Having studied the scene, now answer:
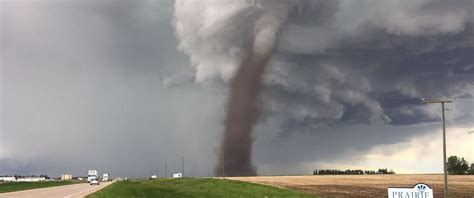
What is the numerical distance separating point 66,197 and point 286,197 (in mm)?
27692

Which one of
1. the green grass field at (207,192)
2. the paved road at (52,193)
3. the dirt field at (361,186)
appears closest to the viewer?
the paved road at (52,193)

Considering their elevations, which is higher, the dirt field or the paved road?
the paved road

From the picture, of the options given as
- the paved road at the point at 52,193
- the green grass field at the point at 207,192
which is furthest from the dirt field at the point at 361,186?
the paved road at the point at 52,193

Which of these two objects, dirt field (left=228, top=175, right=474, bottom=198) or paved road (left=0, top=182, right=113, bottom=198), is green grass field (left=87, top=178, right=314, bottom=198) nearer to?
paved road (left=0, top=182, right=113, bottom=198)

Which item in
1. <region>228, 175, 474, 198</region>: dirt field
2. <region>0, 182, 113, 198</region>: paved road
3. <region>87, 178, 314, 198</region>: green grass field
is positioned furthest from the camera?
<region>228, 175, 474, 198</region>: dirt field

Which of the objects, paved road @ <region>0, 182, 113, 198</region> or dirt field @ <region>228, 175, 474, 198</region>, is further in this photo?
dirt field @ <region>228, 175, 474, 198</region>

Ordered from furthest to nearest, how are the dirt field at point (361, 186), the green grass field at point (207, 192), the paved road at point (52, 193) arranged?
the dirt field at point (361, 186) < the green grass field at point (207, 192) < the paved road at point (52, 193)

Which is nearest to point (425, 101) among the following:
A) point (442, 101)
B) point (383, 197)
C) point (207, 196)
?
point (442, 101)

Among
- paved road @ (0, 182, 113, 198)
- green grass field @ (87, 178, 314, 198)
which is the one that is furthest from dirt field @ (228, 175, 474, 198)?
paved road @ (0, 182, 113, 198)

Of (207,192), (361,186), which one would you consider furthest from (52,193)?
(361,186)

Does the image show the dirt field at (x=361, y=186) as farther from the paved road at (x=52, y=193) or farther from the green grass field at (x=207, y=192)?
the paved road at (x=52, y=193)

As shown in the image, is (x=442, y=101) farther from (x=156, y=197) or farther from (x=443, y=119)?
(x=156, y=197)

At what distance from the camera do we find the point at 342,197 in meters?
66.9

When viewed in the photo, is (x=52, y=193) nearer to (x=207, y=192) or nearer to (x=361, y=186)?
(x=207, y=192)
